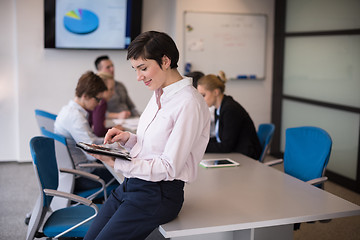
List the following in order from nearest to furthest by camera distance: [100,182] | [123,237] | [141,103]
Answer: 1. [123,237]
2. [100,182]
3. [141,103]

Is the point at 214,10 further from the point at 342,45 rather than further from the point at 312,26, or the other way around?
the point at 342,45

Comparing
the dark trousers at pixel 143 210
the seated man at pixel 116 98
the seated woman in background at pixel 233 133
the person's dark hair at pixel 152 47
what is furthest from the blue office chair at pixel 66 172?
the seated man at pixel 116 98

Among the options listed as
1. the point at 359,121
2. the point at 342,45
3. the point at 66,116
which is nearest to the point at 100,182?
the point at 66,116

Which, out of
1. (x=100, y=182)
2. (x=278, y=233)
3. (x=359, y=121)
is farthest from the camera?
(x=359, y=121)

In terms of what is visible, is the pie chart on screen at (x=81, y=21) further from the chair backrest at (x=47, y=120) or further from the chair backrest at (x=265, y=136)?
the chair backrest at (x=265, y=136)

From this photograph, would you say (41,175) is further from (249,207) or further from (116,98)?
(116,98)

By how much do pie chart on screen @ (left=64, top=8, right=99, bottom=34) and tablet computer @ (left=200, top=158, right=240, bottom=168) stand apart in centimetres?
359

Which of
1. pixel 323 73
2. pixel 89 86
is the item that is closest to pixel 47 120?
pixel 89 86

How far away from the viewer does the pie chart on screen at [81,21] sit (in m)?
6.14

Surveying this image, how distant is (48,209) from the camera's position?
2.72 m

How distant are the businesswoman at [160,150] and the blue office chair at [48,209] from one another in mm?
592

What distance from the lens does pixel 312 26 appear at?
6.02 metres

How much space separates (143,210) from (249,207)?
62cm

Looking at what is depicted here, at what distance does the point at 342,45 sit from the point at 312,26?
2.47ft
